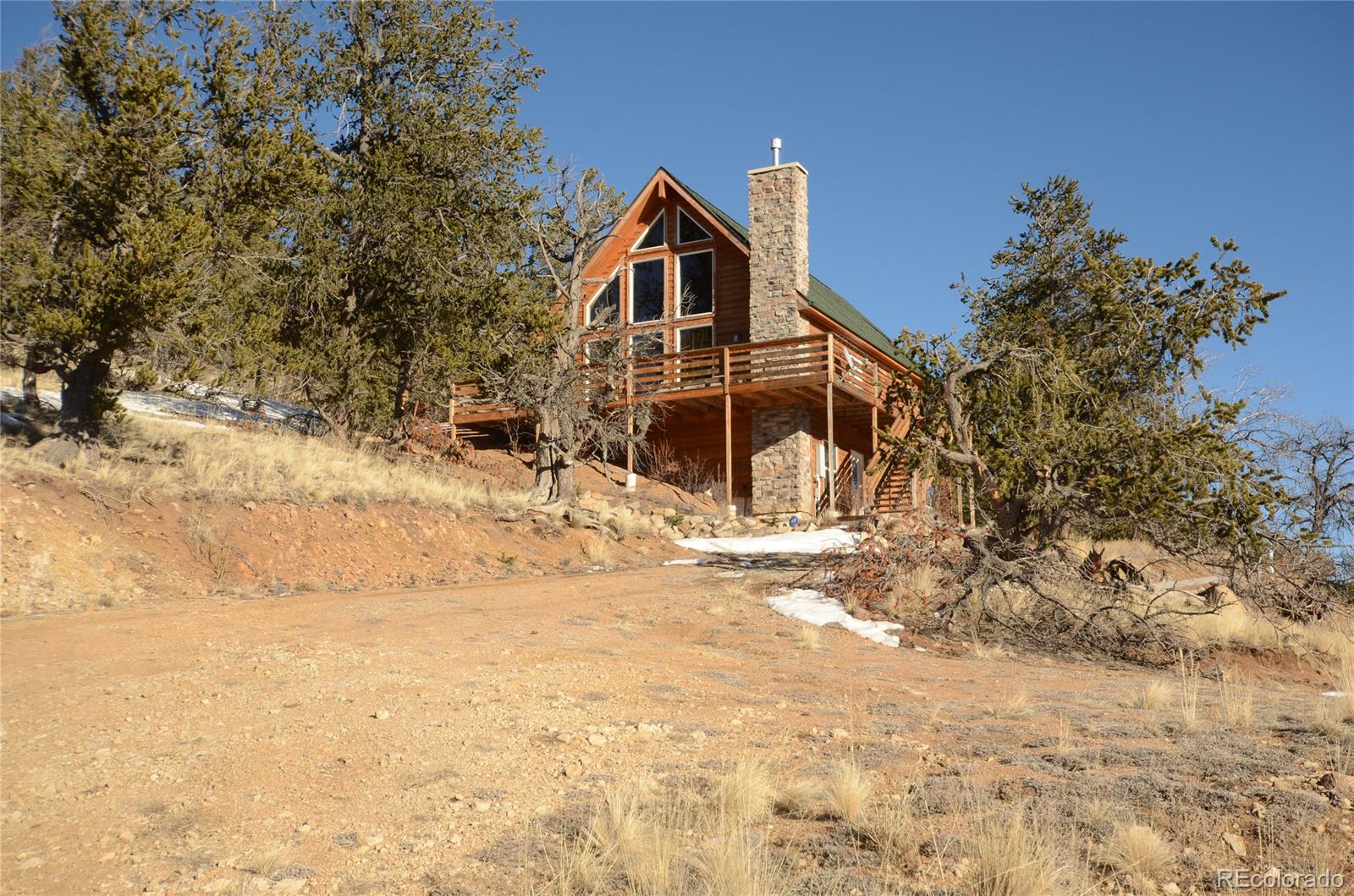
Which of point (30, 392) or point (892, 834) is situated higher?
point (30, 392)

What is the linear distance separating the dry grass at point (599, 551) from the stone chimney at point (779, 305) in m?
8.36

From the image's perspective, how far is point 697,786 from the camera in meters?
5.32

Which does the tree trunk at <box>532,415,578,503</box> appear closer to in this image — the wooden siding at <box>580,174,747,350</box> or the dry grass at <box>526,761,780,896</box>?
the wooden siding at <box>580,174,747,350</box>

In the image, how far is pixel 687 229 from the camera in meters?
28.6

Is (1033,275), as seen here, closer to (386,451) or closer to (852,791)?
(386,451)

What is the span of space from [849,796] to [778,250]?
22.4m

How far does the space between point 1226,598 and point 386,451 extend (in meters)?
15.4

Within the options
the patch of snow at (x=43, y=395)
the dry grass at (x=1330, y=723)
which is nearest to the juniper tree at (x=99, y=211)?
the patch of snow at (x=43, y=395)

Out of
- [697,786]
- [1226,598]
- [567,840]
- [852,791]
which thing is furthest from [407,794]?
[1226,598]

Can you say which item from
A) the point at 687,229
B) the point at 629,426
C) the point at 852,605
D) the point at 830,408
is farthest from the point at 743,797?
the point at 687,229

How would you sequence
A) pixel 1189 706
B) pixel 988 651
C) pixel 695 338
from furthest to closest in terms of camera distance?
pixel 695 338, pixel 988 651, pixel 1189 706

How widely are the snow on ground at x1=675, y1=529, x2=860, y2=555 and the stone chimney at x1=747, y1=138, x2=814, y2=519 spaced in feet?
13.2

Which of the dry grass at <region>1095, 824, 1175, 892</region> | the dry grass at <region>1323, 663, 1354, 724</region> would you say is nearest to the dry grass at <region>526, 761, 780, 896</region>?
the dry grass at <region>1095, 824, 1175, 892</region>

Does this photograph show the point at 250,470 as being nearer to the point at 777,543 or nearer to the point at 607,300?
the point at 777,543
